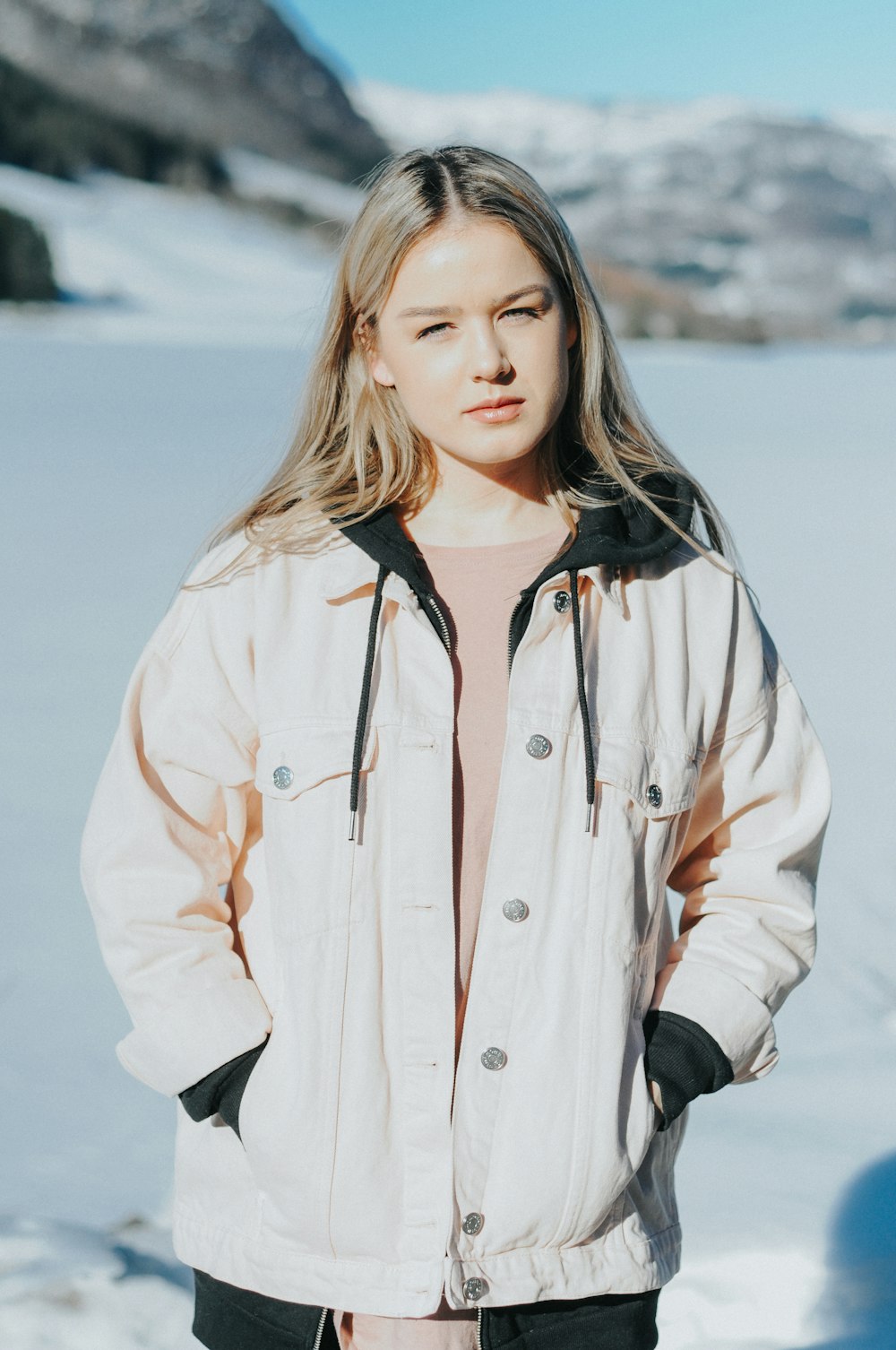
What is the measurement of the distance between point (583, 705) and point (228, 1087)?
467mm

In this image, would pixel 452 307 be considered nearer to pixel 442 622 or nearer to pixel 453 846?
pixel 442 622

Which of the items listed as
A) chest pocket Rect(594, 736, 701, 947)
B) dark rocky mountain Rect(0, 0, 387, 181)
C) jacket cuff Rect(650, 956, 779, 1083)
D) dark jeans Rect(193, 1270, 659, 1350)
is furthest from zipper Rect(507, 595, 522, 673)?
dark rocky mountain Rect(0, 0, 387, 181)

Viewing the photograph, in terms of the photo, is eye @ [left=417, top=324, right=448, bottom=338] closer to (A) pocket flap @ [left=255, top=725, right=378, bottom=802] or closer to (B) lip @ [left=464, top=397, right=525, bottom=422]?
(B) lip @ [left=464, top=397, right=525, bottom=422]

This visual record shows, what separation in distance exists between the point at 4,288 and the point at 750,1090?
25.3ft

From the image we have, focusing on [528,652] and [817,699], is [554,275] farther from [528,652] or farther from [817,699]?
[817,699]

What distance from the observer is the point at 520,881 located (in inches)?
44.6

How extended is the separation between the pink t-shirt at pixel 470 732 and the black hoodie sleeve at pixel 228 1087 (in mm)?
191

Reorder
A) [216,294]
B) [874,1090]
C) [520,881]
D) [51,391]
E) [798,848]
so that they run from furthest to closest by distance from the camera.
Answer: [216,294]
[51,391]
[874,1090]
[798,848]
[520,881]

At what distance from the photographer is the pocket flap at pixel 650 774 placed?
1166 millimetres

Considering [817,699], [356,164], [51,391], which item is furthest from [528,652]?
[356,164]

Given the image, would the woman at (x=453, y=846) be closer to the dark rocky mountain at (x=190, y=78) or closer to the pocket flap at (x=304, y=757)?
the pocket flap at (x=304, y=757)

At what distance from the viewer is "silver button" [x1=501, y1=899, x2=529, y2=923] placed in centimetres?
113

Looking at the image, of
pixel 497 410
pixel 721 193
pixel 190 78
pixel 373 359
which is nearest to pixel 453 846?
pixel 497 410

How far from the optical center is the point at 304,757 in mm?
1159
